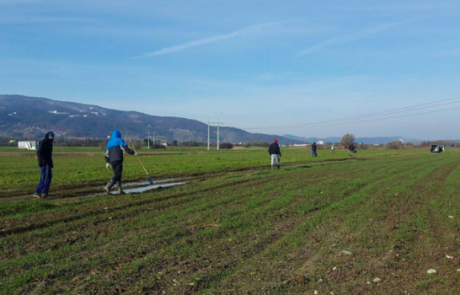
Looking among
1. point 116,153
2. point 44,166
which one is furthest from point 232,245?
point 44,166

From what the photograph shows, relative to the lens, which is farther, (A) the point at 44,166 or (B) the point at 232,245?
(A) the point at 44,166

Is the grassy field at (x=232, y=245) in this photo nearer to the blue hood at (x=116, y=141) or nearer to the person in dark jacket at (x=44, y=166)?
the person in dark jacket at (x=44, y=166)

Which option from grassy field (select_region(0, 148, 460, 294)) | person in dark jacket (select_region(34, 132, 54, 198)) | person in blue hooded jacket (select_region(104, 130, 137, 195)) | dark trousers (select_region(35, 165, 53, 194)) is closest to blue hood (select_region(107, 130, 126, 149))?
person in blue hooded jacket (select_region(104, 130, 137, 195))

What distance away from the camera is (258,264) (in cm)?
622

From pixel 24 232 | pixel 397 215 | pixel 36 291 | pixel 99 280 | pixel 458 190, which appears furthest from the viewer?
pixel 458 190

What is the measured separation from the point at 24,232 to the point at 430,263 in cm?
700

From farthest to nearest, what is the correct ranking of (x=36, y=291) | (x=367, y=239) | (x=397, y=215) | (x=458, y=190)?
(x=458, y=190) < (x=397, y=215) < (x=367, y=239) < (x=36, y=291)

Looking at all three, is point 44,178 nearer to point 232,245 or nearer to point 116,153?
point 116,153

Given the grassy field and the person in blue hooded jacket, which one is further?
the person in blue hooded jacket

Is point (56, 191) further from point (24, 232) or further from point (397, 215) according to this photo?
point (397, 215)

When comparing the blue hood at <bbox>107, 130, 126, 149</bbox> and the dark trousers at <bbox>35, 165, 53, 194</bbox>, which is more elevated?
the blue hood at <bbox>107, 130, 126, 149</bbox>

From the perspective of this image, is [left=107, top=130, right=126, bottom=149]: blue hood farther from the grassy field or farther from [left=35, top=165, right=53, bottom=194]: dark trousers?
the grassy field

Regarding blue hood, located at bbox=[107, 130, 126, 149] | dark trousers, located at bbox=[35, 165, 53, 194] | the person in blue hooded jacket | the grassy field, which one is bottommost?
the grassy field

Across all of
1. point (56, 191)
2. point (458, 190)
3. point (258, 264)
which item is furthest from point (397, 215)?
point (56, 191)
